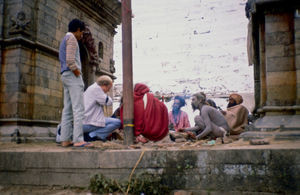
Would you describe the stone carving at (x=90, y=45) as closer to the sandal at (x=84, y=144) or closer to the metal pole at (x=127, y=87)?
the metal pole at (x=127, y=87)

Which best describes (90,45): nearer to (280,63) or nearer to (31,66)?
(31,66)

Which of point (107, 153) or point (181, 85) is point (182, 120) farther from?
point (181, 85)

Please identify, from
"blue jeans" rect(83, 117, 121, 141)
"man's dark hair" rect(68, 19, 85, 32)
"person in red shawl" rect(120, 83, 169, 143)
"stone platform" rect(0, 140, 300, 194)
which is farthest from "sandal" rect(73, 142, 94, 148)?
"man's dark hair" rect(68, 19, 85, 32)

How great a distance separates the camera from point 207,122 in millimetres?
5871

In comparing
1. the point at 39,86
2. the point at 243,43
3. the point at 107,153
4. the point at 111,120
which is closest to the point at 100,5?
the point at 39,86

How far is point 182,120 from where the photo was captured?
9.39 m

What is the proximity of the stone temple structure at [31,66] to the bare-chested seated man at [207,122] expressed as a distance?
426 cm

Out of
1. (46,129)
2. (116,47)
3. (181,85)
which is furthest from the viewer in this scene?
(116,47)

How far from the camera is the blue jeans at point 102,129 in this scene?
543cm

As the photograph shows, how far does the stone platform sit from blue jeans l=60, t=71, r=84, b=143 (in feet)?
2.26

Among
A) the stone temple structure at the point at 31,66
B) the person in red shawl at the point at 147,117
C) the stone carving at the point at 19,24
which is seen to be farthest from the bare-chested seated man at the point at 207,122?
the stone carving at the point at 19,24

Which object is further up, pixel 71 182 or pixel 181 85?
pixel 181 85

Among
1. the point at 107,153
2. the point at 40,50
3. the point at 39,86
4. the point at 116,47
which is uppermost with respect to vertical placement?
the point at 116,47

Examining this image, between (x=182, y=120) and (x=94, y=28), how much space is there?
541cm
